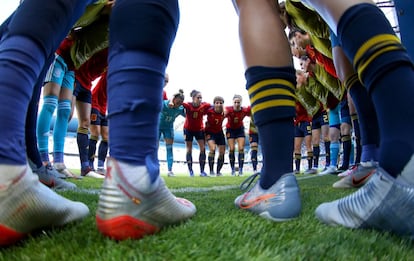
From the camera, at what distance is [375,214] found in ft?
1.44

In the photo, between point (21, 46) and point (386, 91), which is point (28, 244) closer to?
point (21, 46)

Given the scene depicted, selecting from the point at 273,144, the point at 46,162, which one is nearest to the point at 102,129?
the point at 46,162

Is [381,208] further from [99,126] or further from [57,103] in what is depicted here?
[99,126]

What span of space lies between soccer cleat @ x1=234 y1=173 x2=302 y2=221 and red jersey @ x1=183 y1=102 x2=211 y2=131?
459 cm

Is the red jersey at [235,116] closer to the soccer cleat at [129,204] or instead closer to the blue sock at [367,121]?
the blue sock at [367,121]

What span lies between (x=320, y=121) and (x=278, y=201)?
162 inches

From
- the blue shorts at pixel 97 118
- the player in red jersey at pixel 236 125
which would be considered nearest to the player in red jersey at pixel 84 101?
the blue shorts at pixel 97 118

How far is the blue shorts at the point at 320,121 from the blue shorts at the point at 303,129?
366mm

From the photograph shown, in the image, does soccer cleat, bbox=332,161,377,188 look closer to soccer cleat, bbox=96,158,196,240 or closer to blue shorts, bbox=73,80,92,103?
soccer cleat, bbox=96,158,196,240

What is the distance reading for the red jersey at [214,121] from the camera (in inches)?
213

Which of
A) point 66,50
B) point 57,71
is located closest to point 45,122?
point 57,71

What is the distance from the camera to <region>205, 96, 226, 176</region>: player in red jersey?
210 inches

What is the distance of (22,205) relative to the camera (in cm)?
37

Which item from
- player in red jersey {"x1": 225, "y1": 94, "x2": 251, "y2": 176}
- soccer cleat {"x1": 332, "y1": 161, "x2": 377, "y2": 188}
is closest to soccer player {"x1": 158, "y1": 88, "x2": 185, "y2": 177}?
player in red jersey {"x1": 225, "y1": 94, "x2": 251, "y2": 176}
